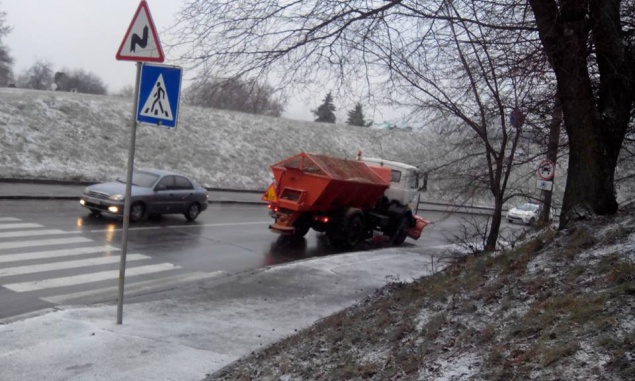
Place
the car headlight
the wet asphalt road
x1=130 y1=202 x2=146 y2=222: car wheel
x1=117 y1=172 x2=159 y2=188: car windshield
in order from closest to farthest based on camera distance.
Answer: the wet asphalt road → the car headlight → x1=130 y1=202 x2=146 y2=222: car wheel → x1=117 y1=172 x2=159 y2=188: car windshield

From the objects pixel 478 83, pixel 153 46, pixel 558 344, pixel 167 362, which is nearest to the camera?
pixel 558 344

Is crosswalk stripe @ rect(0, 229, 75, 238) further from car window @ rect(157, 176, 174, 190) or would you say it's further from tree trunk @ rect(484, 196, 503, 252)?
tree trunk @ rect(484, 196, 503, 252)

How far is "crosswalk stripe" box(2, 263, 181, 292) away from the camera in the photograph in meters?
9.40

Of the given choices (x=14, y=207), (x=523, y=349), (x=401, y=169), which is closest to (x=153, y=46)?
(x=523, y=349)

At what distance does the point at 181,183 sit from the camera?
19.5 meters

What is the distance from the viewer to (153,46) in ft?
22.7

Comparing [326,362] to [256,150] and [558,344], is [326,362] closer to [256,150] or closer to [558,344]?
[558,344]

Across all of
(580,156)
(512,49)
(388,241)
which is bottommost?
(388,241)

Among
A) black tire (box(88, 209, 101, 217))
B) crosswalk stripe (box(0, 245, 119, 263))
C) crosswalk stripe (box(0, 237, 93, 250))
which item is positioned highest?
black tire (box(88, 209, 101, 217))

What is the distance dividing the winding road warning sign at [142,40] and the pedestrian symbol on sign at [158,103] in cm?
31

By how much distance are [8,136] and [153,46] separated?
2330 cm

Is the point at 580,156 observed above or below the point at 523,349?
above

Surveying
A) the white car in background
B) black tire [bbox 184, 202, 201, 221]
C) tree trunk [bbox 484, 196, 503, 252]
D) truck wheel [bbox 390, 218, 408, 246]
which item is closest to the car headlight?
black tire [bbox 184, 202, 201, 221]

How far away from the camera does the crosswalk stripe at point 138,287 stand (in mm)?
9094
